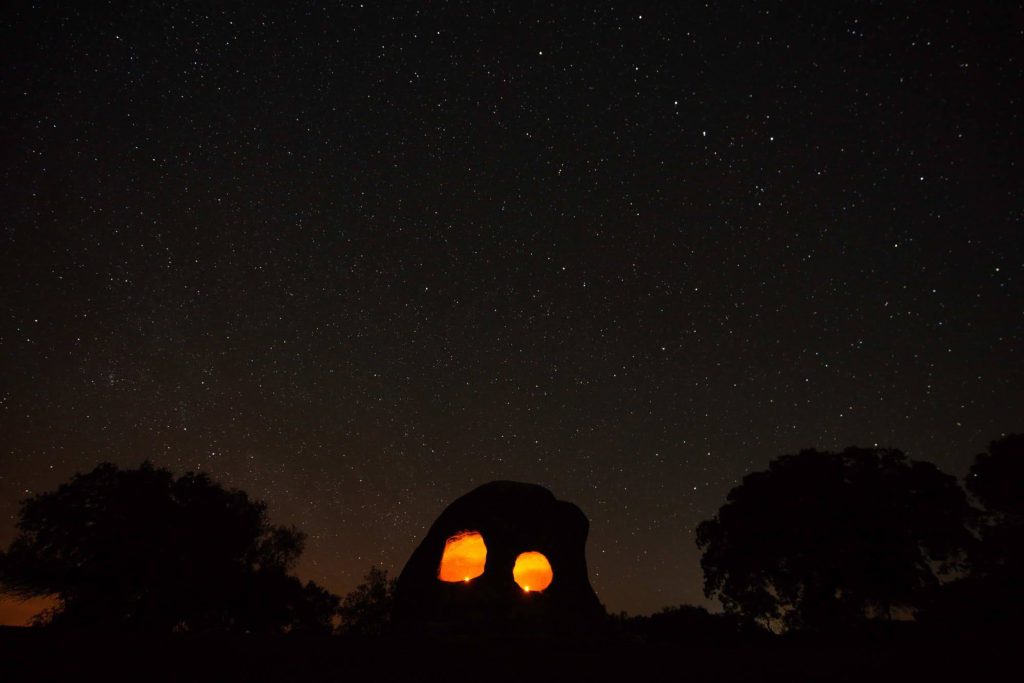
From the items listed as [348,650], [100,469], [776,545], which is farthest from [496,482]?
[100,469]

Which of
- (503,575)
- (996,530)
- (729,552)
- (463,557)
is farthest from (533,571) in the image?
(996,530)

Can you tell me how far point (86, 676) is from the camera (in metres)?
3.98

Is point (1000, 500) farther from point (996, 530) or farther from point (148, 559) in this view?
point (148, 559)

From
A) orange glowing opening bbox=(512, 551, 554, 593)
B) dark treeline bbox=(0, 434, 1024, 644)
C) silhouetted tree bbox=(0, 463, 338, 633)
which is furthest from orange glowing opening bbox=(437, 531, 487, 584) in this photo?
silhouetted tree bbox=(0, 463, 338, 633)

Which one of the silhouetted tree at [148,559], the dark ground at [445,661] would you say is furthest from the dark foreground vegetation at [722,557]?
the dark ground at [445,661]

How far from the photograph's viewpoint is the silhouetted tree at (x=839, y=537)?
72.4ft

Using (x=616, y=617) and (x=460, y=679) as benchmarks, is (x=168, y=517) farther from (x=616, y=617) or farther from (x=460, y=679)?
(x=616, y=617)

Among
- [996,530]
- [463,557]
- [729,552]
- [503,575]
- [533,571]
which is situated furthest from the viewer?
[729,552]

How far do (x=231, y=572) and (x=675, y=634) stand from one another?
19040 mm

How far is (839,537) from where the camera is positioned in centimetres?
2247

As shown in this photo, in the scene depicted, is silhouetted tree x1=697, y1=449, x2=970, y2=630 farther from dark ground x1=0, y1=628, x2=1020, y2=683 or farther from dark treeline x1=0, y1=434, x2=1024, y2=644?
dark ground x1=0, y1=628, x2=1020, y2=683

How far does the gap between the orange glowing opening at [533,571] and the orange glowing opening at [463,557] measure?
41.4 inches

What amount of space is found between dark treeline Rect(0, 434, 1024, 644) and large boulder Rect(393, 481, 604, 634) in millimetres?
6870

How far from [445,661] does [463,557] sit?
11010mm
